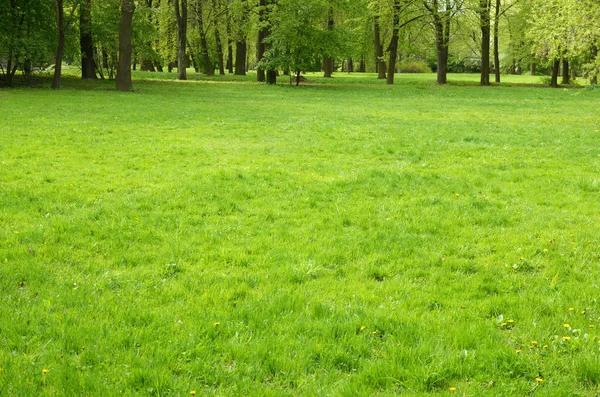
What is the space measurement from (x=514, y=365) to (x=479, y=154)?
8890 mm

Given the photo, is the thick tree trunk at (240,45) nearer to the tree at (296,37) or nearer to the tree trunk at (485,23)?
the tree at (296,37)

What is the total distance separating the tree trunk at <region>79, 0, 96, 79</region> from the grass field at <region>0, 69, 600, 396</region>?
21.0 meters

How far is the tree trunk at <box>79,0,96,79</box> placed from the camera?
31561 mm

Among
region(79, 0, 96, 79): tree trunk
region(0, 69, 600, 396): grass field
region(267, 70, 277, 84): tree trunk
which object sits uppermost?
region(79, 0, 96, 79): tree trunk

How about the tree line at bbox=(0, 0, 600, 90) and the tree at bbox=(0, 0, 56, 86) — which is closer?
the tree at bbox=(0, 0, 56, 86)

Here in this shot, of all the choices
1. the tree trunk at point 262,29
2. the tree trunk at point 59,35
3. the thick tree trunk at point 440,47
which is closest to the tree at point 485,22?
the thick tree trunk at point 440,47

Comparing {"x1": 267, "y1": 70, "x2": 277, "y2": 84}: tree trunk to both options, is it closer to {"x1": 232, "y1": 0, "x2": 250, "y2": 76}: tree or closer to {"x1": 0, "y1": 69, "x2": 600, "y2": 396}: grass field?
{"x1": 232, "y1": 0, "x2": 250, "y2": 76}: tree

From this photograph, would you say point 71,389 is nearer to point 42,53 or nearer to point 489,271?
point 489,271

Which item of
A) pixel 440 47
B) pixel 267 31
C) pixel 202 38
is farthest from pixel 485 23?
pixel 202 38

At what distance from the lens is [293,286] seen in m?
5.40

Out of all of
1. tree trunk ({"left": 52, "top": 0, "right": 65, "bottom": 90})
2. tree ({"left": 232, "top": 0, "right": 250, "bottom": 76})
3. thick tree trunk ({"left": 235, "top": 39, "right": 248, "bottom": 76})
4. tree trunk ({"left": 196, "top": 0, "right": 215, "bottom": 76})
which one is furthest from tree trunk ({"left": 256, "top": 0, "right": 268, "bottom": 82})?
tree trunk ({"left": 52, "top": 0, "right": 65, "bottom": 90})

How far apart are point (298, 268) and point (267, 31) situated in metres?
35.6

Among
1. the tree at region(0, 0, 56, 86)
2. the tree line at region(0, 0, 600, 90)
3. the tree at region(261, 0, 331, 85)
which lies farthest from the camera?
the tree at region(261, 0, 331, 85)

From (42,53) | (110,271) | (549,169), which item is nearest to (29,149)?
(110,271)
